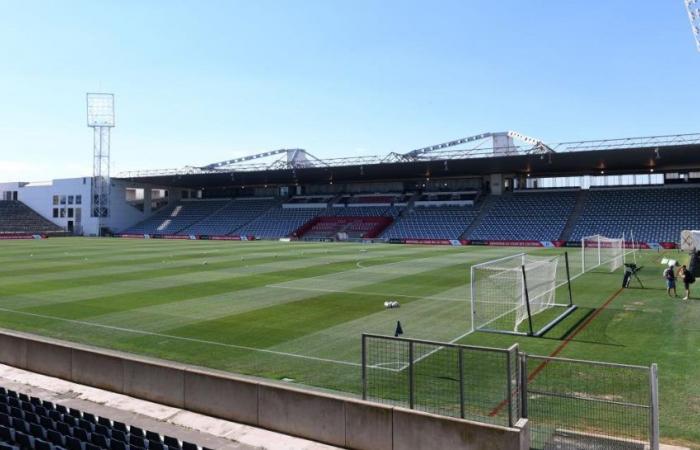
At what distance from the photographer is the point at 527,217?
65.1 metres

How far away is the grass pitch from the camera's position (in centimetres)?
1214

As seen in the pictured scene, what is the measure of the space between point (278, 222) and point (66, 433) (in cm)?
7410

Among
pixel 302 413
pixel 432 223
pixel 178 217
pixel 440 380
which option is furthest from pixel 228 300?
pixel 178 217

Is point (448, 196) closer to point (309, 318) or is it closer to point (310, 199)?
point (310, 199)

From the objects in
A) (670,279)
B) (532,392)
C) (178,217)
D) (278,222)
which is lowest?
(532,392)

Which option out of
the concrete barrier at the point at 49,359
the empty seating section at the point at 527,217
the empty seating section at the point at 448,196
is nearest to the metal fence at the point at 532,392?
the concrete barrier at the point at 49,359

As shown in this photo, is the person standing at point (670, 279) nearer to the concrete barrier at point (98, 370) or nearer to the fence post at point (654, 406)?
the fence post at point (654, 406)

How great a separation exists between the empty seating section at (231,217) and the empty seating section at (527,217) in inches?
1469

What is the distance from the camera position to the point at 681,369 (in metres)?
11.4

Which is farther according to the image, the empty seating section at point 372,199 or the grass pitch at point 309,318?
the empty seating section at point 372,199

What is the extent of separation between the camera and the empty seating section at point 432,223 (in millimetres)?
66562

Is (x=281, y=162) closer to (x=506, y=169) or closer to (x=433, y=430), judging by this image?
(x=506, y=169)

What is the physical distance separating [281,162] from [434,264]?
46.1 m

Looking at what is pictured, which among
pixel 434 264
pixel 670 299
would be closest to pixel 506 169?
pixel 434 264
